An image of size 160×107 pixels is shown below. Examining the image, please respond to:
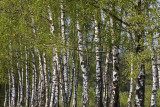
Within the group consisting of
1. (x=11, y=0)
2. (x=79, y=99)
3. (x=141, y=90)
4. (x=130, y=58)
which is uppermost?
(x=11, y=0)

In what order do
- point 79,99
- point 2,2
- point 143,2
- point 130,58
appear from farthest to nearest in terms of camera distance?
point 79,99
point 2,2
point 143,2
point 130,58

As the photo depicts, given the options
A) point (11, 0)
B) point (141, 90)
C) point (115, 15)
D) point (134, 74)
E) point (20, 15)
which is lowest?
point (141, 90)

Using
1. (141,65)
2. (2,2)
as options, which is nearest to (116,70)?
(141,65)

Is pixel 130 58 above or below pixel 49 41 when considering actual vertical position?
below

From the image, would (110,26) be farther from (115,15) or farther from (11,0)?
(11,0)

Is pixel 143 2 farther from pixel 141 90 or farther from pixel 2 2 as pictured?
pixel 2 2

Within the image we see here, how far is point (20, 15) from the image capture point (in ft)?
60.7

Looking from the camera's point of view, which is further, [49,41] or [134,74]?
[49,41]

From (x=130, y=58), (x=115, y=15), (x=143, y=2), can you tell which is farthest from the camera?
(x=115, y=15)

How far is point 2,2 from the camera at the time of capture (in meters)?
20.3

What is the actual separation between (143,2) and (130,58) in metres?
2.74

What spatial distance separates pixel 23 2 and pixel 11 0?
3.35 ft

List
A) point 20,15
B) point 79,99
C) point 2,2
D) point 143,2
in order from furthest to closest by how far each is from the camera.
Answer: point 79,99
point 2,2
point 20,15
point 143,2

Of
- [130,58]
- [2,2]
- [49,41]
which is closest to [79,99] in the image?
[2,2]
